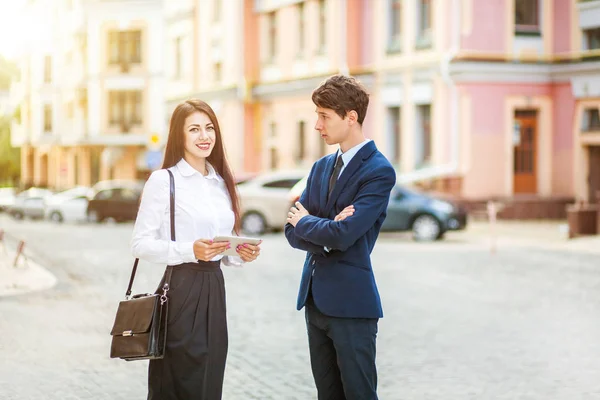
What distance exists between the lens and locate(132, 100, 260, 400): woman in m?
5.58

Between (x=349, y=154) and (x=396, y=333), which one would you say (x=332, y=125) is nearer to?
(x=349, y=154)

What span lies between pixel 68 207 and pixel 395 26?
46.2 ft

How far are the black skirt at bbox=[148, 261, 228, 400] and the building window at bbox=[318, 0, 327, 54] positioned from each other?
3734 cm

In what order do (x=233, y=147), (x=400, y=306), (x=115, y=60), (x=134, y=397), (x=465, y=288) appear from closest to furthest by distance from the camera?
(x=134, y=397)
(x=400, y=306)
(x=465, y=288)
(x=233, y=147)
(x=115, y=60)

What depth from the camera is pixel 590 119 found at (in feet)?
117

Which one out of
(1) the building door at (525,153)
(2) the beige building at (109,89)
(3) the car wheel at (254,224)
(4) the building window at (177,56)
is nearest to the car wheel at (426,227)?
(3) the car wheel at (254,224)

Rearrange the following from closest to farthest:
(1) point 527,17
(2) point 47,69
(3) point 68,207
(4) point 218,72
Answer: (1) point 527,17
(3) point 68,207
(4) point 218,72
(2) point 47,69

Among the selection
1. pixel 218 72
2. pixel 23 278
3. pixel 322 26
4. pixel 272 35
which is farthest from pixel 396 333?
pixel 218 72

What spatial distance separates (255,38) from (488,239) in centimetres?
2234

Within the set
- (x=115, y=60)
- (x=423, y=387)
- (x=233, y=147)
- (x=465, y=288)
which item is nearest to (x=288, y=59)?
(x=233, y=147)

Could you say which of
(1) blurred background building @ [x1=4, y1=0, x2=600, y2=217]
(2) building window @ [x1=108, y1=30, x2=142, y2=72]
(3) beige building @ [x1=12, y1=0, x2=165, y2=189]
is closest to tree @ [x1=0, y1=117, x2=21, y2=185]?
(3) beige building @ [x1=12, y1=0, x2=165, y2=189]

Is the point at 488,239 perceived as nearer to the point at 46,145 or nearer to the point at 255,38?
the point at 255,38

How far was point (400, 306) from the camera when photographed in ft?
45.3

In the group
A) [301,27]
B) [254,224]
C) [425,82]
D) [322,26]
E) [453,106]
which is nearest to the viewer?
[254,224]
